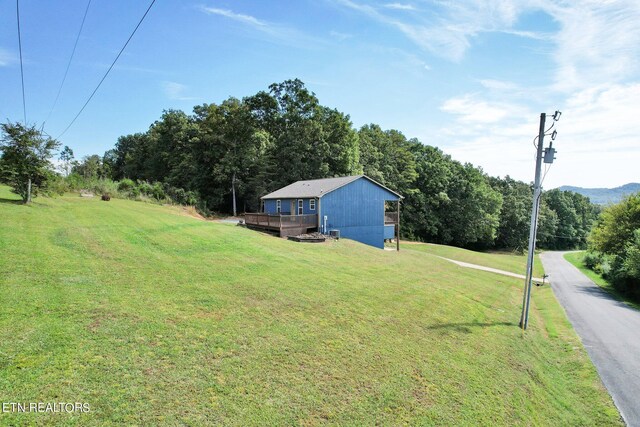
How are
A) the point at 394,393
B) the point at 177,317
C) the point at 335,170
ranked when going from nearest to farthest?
the point at 394,393
the point at 177,317
the point at 335,170

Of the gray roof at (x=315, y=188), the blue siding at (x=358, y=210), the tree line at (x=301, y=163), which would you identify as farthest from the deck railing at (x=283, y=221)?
the tree line at (x=301, y=163)

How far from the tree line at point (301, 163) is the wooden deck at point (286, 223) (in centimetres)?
1742

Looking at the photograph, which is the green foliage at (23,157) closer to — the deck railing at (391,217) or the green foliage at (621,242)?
the deck railing at (391,217)

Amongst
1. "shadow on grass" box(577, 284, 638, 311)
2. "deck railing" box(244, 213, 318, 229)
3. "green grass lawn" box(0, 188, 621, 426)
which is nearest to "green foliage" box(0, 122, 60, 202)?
"green grass lawn" box(0, 188, 621, 426)

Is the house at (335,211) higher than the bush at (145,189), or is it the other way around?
the bush at (145,189)

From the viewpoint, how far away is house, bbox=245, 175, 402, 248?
25.5m

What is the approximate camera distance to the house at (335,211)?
83.8ft

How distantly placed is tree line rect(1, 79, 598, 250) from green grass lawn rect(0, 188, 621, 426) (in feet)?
105

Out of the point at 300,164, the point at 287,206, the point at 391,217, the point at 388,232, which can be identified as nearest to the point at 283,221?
the point at 287,206

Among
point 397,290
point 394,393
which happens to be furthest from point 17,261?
point 397,290

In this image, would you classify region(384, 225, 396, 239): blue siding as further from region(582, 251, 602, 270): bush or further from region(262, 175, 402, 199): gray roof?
region(582, 251, 602, 270): bush

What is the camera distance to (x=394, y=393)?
616cm

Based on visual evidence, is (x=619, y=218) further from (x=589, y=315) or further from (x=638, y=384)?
(x=638, y=384)

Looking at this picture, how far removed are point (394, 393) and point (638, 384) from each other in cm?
782
